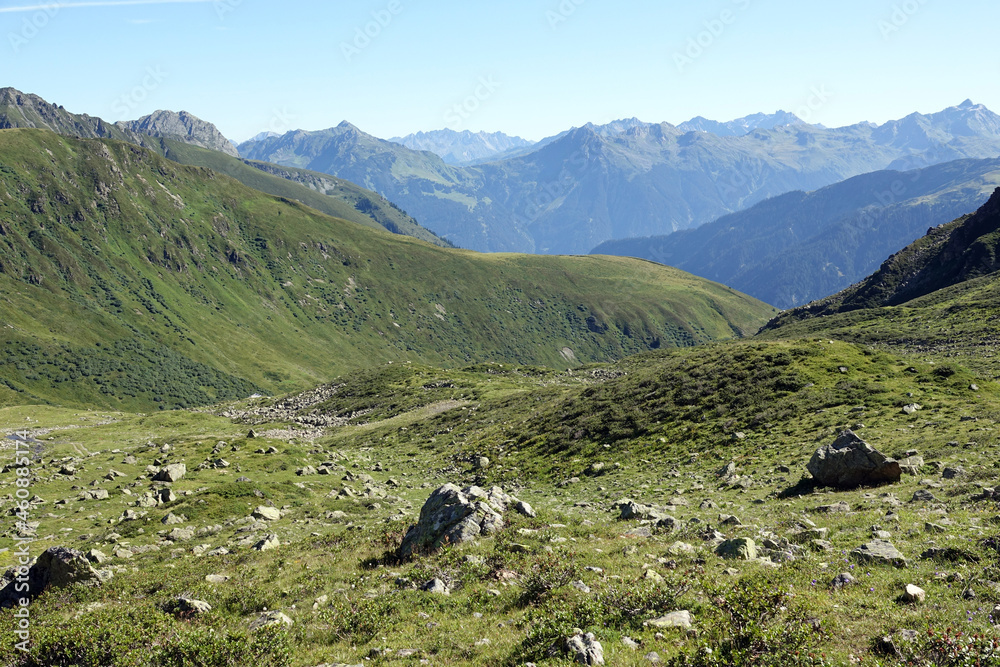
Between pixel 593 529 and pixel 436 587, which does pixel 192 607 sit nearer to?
pixel 436 587

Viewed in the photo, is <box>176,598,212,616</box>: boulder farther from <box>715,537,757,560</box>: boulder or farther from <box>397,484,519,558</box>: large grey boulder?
<box>715,537,757,560</box>: boulder

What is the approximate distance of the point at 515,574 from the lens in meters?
15.6

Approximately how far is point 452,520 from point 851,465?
15790 millimetres

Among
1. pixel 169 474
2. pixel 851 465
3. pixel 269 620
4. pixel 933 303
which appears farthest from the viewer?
pixel 933 303

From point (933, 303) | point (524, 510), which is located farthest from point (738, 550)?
point (933, 303)

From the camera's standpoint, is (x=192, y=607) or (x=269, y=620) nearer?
(x=269, y=620)

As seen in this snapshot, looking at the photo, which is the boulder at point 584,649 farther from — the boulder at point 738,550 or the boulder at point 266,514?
the boulder at point 266,514

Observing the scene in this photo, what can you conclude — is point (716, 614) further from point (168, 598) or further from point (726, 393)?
point (726, 393)

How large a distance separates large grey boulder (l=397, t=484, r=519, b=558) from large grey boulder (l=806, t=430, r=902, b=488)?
42.9ft

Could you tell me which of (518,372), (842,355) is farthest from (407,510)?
(518,372)

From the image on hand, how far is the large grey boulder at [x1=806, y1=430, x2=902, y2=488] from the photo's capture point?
22250 mm

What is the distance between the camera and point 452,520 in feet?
65.1

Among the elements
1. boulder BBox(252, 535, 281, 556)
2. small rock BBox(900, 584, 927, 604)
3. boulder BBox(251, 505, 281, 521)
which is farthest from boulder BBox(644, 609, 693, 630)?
boulder BBox(251, 505, 281, 521)

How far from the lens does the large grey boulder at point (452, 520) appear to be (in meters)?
19.1
